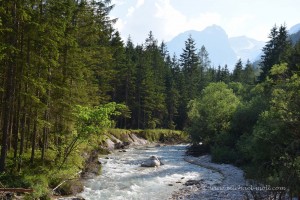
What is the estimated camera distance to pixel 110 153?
140ft

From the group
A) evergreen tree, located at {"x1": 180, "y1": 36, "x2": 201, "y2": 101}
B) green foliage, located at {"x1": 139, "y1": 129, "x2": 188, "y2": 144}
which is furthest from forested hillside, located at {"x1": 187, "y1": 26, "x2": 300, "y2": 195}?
evergreen tree, located at {"x1": 180, "y1": 36, "x2": 201, "y2": 101}

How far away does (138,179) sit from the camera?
2670cm

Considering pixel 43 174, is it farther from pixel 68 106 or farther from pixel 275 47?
pixel 275 47

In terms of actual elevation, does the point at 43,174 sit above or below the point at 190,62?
below

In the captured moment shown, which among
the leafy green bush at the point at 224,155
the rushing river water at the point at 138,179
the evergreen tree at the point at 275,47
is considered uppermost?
the evergreen tree at the point at 275,47

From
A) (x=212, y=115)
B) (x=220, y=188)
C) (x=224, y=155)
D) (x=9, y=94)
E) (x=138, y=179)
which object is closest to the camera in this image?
(x=9, y=94)

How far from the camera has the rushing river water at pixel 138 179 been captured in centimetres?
2144

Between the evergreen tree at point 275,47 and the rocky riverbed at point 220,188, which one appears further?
the evergreen tree at point 275,47

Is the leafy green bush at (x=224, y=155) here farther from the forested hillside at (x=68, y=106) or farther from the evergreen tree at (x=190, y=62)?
the evergreen tree at (x=190, y=62)

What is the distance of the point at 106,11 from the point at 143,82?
2587cm

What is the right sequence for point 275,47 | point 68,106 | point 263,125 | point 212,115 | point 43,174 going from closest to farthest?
point 43,174, point 68,106, point 263,125, point 212,115, point 275,47

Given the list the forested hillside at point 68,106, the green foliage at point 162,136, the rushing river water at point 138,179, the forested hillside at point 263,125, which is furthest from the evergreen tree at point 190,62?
the rushing river water at point 138,179

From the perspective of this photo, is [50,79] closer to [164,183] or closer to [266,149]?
[164,183]

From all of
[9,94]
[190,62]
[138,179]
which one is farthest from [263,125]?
[190,62]
